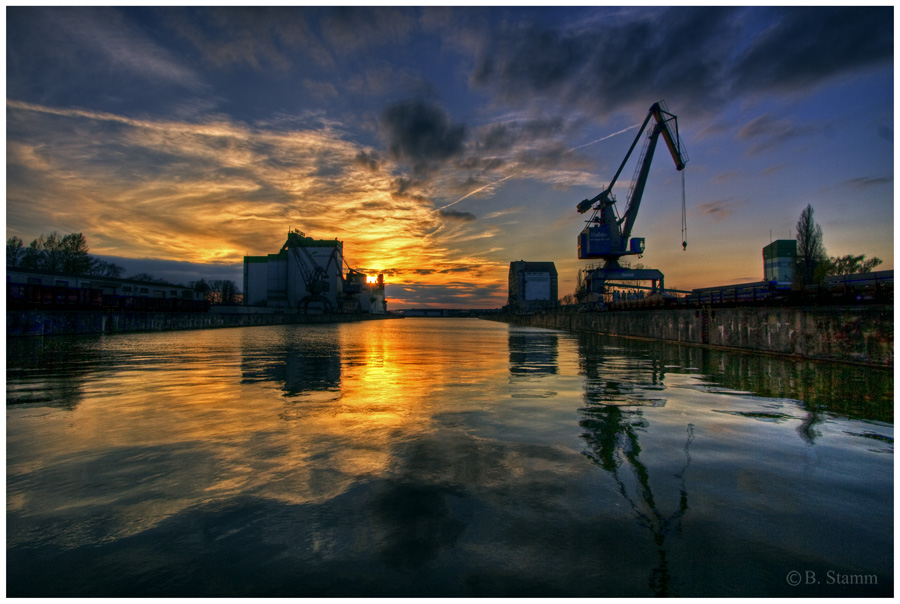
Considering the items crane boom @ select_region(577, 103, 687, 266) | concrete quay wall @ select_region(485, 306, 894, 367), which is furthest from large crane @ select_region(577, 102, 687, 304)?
concrete quay wall @ select_region(485, 306, 894, 367)

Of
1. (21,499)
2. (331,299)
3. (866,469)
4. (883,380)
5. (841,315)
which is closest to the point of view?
(21,499)

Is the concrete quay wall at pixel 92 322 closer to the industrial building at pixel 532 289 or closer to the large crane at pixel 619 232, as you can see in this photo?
the large crane at pixel 619 232

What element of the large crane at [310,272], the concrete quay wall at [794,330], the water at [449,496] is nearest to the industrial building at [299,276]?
the large crane at [310,272]

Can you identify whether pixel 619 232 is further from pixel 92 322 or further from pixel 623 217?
pixel 92 322

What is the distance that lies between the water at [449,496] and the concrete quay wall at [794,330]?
19.7 feet

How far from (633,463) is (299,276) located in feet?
439

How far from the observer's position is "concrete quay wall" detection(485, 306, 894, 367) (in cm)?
1330

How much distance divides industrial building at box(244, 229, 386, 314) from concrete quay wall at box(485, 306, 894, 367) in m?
110

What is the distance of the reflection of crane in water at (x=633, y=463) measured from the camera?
3.28m

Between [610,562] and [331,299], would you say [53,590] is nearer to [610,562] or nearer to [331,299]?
[610,562]

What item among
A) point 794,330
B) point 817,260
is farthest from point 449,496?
point 817,260

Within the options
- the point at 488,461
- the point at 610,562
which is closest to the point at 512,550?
the point at 610,562

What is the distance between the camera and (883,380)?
1113cm

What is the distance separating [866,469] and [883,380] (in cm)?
898
